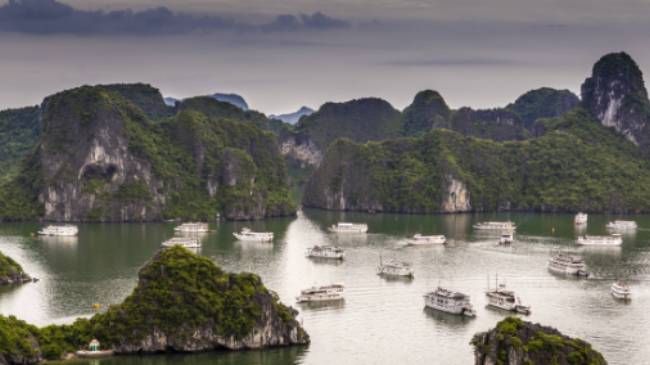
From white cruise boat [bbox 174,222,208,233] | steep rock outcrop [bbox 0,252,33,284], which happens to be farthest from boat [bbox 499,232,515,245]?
steep rock outcrop [bbox 0,252,33,284]

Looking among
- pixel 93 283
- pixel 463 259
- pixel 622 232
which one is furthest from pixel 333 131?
pixel 93 283

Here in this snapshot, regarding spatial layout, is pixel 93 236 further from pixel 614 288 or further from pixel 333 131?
pixel 333 131

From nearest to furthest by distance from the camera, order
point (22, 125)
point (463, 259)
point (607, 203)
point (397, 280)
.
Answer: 1. point (397, 280)
2. point (463, 259)
3. point (607, 203)
4. point (22, 125)

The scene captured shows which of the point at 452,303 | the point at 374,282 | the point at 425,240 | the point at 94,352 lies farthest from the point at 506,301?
the point at 425,240

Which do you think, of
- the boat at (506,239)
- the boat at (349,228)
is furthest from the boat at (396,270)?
the boat at (349,228)

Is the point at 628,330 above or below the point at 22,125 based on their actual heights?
below

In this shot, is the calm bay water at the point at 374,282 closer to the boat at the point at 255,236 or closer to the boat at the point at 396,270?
the boat at the point at 396,270
